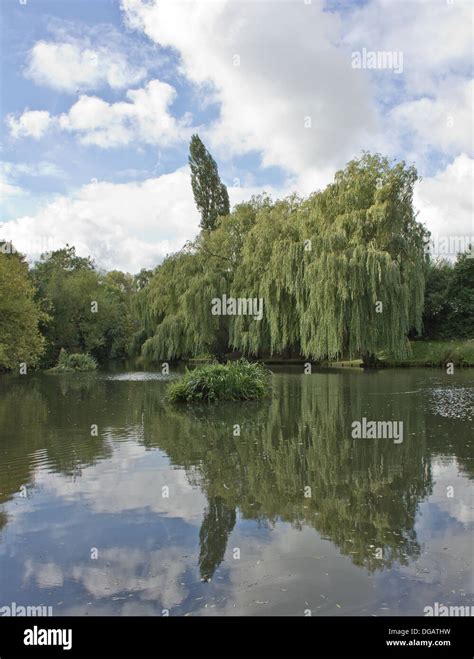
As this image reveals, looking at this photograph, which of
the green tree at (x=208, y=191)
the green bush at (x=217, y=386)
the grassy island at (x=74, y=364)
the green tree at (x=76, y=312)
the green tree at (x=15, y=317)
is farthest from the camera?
the green tree at (x=208, y=191)

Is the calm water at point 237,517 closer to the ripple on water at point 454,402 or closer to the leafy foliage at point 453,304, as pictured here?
the ripple on water at point 454,402

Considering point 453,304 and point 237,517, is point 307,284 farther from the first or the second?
point 237,517

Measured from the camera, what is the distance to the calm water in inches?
158

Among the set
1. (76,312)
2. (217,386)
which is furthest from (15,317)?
(76,312)

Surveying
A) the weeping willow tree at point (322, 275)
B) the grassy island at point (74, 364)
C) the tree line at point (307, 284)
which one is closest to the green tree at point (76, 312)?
the tree line at point (307, 284)

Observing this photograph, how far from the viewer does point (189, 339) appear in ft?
107

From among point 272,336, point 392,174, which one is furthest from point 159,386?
point 392,174

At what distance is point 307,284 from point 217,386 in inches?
465

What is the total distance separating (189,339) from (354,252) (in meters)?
11.9

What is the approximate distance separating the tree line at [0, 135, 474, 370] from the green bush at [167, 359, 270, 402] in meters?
9.83

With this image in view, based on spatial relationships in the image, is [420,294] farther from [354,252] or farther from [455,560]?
[455,560]

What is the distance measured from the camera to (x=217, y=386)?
1496 centimetres

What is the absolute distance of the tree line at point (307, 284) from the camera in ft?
79.5
